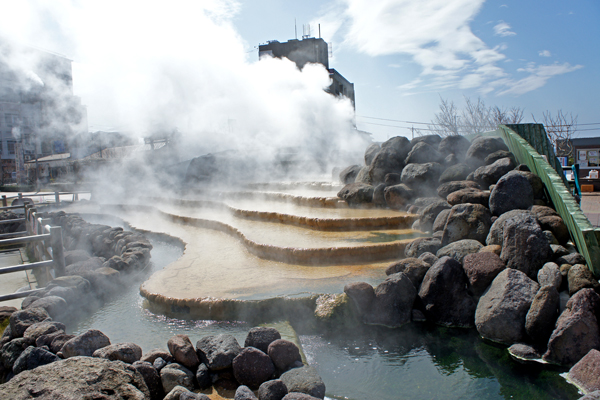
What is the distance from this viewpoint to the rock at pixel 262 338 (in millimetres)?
2951

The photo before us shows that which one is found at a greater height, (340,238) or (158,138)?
(158,138)

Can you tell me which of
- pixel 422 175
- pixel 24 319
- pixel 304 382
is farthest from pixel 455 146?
pixel 24 319

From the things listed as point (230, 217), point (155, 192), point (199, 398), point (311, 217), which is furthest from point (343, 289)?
point (155, 192)

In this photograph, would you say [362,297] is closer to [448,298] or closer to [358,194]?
[448,298]

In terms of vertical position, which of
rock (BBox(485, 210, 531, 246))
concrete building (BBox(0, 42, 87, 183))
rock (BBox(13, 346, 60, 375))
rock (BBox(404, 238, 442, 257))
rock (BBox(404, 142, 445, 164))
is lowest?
rock (BBox(13, 346, 60, 375))

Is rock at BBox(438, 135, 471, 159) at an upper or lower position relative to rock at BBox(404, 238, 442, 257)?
upper

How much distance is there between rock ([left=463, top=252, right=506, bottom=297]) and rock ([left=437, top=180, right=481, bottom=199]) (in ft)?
8.25

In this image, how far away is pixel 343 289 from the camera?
4.03 m

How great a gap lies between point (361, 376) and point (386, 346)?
0.53 m

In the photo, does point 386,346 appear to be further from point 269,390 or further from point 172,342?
point 172,342

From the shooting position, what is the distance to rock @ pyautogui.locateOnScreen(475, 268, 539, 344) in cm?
327

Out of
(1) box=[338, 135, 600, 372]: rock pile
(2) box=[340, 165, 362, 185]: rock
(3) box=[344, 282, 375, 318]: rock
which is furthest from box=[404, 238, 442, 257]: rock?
(2) box=[340, 165, 362, 185]: rock

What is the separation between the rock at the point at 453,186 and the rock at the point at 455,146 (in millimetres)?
1591

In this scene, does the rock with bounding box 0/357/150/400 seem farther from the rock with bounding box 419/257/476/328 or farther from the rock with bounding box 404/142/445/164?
the rock with bounding box 404/142/445/164
